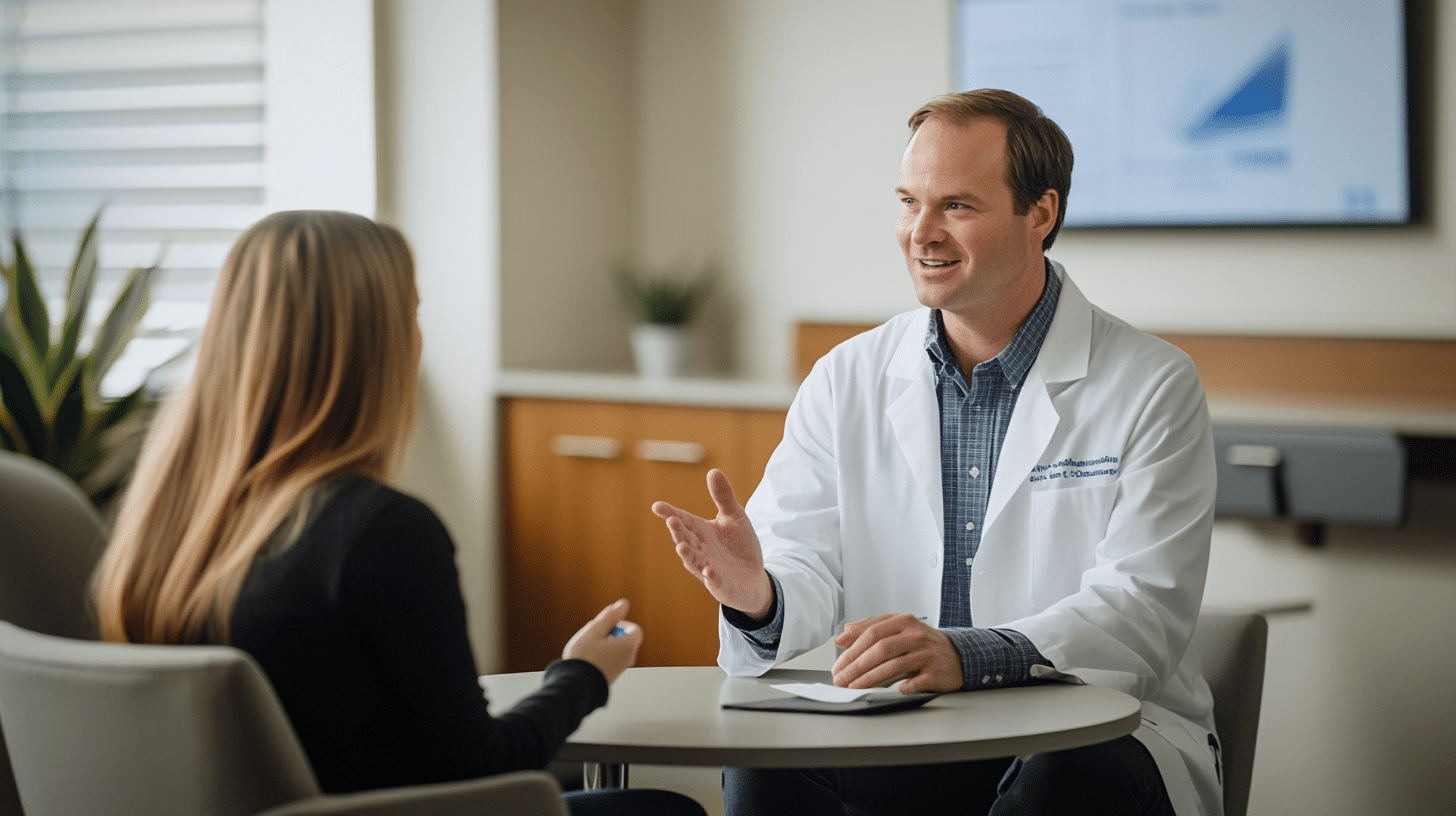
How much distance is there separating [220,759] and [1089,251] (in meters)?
2.83

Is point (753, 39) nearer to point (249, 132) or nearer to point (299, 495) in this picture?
point (249, 132)

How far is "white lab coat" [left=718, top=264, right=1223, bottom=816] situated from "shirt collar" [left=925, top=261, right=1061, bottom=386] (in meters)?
0.02

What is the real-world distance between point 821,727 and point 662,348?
2.52m

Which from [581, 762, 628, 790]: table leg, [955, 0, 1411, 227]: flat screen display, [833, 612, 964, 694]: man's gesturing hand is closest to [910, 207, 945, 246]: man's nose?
[833, 612, 964, 694]: man's gesturing hand

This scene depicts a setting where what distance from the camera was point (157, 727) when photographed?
1.13 m

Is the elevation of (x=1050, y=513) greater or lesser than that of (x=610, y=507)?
greater

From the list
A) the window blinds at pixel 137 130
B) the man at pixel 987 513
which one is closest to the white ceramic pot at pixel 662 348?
the window blinds at pixel 137 130

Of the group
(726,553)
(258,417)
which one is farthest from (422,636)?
(726,553)

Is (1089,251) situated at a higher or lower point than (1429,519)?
higher

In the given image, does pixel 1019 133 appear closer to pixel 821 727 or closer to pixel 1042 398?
pixel 1042 398

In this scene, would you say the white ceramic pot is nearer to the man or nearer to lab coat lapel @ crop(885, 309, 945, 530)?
the man

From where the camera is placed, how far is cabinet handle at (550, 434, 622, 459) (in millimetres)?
3582

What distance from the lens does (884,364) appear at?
6.82 feet

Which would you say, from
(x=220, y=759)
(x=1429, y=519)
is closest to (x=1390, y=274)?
(x=1429, y=519)
